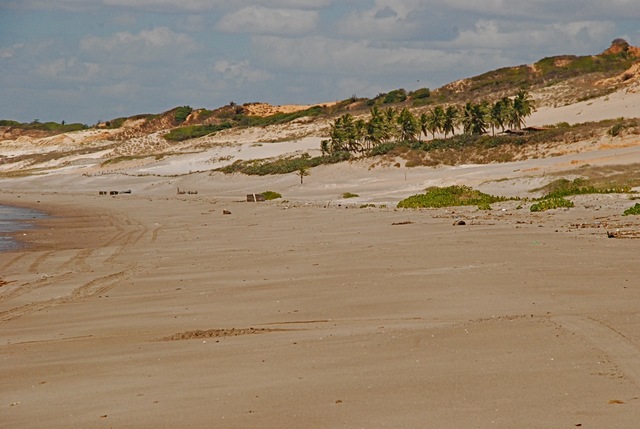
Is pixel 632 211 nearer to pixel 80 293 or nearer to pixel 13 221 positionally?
pixel 80 293

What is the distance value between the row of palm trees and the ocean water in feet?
117

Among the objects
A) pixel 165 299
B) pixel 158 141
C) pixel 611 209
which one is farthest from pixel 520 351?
pixel 158 141

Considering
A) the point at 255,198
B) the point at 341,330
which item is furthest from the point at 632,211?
the point at 255,198

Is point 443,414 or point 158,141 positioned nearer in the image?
point 443,414

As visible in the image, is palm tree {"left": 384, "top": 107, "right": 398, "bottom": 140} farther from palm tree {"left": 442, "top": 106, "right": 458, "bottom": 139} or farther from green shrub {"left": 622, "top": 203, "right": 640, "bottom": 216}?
green shrub {"left": 622, "top": 203, "right": 640, "bottom": 216}

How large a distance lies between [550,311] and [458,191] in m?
25.9

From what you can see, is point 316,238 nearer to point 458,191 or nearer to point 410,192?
point 458,191

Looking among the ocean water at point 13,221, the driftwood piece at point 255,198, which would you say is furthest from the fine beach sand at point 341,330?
the driftwood piece at point 255,198

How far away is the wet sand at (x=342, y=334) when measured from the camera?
691 centimetres

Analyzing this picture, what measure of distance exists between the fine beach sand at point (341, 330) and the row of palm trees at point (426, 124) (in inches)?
2354

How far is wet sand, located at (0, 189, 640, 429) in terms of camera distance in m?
6.91

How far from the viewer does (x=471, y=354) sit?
829cm

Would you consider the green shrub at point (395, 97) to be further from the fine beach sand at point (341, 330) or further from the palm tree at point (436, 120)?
the fine beach sand at point (341, 330)

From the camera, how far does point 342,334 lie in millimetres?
9859
